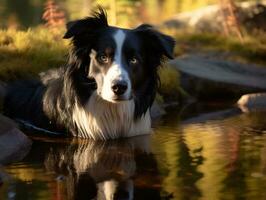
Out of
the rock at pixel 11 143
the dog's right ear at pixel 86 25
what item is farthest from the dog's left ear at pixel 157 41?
the rock at pixel 11 143

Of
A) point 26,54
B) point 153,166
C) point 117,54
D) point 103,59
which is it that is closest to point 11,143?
point 103,59

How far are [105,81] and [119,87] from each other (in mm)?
167

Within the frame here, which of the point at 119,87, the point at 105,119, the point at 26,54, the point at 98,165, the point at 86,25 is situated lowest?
the point at 98,165

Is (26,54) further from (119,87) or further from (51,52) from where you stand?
(119,87)

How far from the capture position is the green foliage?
796cm

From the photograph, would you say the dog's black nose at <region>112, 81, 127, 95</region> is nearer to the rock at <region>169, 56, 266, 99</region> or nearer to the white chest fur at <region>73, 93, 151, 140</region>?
the white chest fur at <region>73, 93, 151, 140</region>

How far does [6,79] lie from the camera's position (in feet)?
25.8

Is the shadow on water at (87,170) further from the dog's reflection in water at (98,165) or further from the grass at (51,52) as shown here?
the grass at (51,52)

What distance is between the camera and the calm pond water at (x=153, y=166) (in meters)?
4.01

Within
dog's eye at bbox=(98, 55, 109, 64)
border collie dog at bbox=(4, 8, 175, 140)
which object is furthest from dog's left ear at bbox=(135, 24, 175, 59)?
dog's eye at bbox=(98, 55, 109, 64)

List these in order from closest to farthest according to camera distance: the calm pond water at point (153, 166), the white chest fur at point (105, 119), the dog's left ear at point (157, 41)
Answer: the calm pond water at point (153, 166), the dog's left ear at point (157, 41), the white chest fur at point (105, 119)

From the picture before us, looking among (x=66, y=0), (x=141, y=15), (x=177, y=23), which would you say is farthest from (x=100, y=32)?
(x=66, y=0)

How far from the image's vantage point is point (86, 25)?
5824 millimetres

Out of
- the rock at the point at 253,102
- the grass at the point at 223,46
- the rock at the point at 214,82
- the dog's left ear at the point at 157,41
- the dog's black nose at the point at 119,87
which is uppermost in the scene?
the dog's left ear at the point at 157,41
